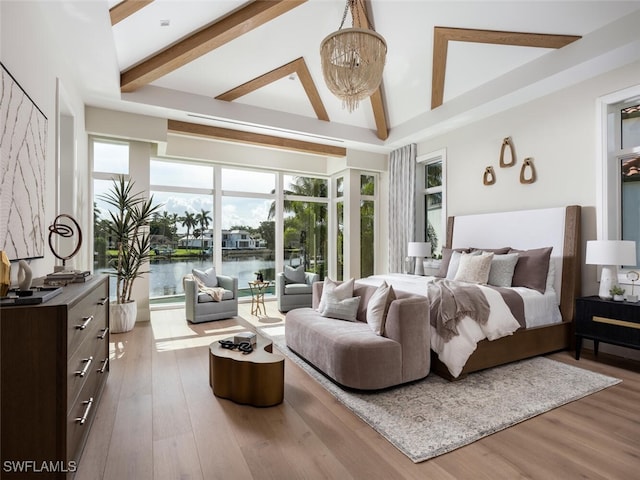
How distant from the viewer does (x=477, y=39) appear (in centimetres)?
411

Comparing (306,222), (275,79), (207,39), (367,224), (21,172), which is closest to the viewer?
(21,172)

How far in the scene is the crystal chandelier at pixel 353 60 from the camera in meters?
2.82

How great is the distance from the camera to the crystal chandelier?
2.82 meters

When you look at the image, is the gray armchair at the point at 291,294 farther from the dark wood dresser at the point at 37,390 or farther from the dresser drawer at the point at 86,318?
the dark wood dresser at the point at 37,390

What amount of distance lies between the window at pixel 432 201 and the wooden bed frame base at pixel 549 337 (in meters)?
1.95

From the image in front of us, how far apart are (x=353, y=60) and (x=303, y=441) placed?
112 inches

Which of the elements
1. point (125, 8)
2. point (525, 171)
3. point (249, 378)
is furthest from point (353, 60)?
point (525, 171)

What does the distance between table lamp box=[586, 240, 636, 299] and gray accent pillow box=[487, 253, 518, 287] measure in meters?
0.73

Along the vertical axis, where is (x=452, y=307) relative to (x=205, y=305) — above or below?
above

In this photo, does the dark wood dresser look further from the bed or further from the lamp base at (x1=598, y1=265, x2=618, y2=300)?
the lamp base at (x1=598, y1=265, x2=618, y2=300)

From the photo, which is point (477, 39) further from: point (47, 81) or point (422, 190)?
point (47, 81)

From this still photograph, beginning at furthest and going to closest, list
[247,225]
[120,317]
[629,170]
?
A: [247,225] < [120,317] < [629,170]

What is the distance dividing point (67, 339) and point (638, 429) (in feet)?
10.9

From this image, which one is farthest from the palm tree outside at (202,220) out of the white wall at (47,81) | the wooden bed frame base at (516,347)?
the wooden bed frame base at (516,347)
